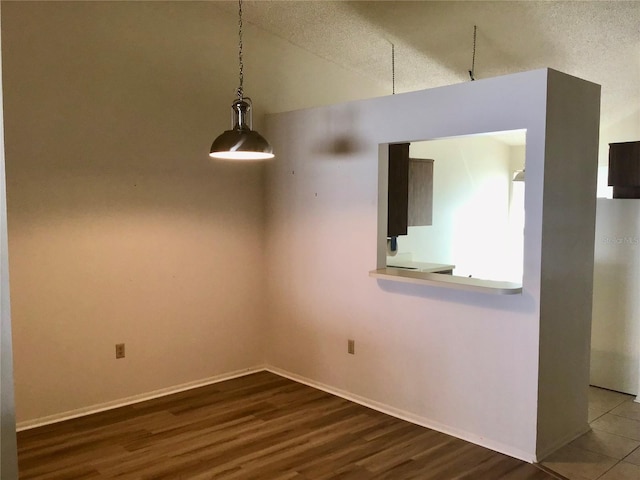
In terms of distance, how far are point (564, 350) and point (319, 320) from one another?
1873mm

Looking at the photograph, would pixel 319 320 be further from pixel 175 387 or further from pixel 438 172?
pixel 438 172

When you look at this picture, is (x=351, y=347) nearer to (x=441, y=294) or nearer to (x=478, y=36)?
(x=441, y=294)

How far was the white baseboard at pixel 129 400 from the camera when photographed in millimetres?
3842

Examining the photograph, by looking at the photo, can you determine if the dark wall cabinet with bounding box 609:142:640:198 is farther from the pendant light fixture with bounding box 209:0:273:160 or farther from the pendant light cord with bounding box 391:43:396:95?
the pendant light fixture with bounding box 209:0:273:160

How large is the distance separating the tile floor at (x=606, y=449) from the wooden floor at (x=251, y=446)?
9.2 inches

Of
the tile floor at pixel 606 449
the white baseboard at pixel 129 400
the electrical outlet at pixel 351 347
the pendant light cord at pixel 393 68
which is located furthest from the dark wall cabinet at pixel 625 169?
the white baseboard at pixel 129 400

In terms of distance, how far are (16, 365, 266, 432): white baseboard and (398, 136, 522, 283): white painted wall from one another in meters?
Result: 2.50

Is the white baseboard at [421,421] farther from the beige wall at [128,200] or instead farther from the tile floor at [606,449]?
the beige wall at [128,200]

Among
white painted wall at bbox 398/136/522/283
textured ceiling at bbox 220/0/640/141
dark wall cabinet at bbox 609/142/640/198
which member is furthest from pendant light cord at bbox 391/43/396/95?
dark wall cabinet at bbox 609/142/640/198

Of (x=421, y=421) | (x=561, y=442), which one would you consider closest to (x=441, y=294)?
(x=421, y=421)

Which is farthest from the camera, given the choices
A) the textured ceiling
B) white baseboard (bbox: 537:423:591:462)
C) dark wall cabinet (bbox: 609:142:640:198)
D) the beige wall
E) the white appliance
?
the white appliance

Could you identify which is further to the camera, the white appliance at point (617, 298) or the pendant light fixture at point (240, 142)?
the white appliance at point (617, 298)

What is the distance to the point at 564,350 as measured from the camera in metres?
3.51

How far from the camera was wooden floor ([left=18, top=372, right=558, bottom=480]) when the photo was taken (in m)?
Answer: 3.20
